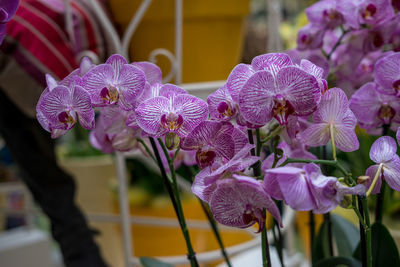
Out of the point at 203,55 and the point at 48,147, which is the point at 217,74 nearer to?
the point at 203,55

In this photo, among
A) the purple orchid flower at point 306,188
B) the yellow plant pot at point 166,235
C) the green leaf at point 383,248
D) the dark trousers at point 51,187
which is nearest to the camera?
the purple orchid flower at point 306,188

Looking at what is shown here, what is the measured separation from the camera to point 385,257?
301 millimetres

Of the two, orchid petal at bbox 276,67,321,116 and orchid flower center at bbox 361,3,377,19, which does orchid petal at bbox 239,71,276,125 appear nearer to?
orchid petal at bbox 276,67,321,116

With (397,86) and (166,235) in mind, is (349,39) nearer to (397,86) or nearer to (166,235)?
(397,86)

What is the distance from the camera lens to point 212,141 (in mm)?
226

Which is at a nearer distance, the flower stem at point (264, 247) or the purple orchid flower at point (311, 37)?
the flower stem at point (264, 247)

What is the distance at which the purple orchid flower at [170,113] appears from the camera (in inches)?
8.9

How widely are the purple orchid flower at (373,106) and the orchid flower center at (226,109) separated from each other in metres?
0.10

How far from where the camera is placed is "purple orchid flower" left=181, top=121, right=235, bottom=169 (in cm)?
22

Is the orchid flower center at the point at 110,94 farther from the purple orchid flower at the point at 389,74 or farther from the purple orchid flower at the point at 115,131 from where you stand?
the purple orchid flower at the point at 389,74

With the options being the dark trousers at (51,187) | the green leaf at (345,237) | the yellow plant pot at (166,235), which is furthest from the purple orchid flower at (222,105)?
the yellow plant pot at (166,235)

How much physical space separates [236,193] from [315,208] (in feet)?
0.12

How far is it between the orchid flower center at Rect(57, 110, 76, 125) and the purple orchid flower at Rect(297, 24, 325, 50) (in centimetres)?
21

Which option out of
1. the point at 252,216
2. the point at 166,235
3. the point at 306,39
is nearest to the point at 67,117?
the point at 252,216
